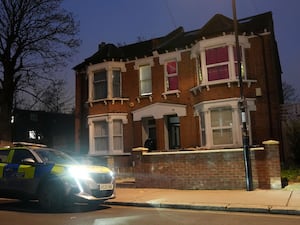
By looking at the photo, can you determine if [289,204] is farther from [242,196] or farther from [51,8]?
[51,8]

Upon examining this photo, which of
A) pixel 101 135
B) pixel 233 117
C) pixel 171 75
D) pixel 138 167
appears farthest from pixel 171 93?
pixel 138 167

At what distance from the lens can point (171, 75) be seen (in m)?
20.8

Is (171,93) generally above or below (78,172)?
above

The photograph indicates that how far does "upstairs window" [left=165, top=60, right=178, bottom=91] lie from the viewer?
2075 cm

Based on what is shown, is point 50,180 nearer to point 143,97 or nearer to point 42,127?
point 143,97

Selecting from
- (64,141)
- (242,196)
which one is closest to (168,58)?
(242,196)

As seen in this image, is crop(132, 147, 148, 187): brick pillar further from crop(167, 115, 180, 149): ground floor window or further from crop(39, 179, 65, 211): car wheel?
crop(167, 115, 180, 149): ground floor window

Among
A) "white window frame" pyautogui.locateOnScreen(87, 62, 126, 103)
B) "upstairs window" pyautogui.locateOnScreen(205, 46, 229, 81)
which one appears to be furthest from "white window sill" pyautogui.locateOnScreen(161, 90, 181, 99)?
"white window frame" pyautogui.locateOnScreen(87, 62, 126, 103)

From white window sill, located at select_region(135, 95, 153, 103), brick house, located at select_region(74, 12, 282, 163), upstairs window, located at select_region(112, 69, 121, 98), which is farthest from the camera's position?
upstairs window, located at select_region(112, 69, 121, 98)

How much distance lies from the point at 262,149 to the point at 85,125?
556 inches

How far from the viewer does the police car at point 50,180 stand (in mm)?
9469

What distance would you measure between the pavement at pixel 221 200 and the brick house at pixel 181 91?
5610mm

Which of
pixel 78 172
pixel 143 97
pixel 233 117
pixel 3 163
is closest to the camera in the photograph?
pixel 78 172

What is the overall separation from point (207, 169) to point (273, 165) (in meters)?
2.26
